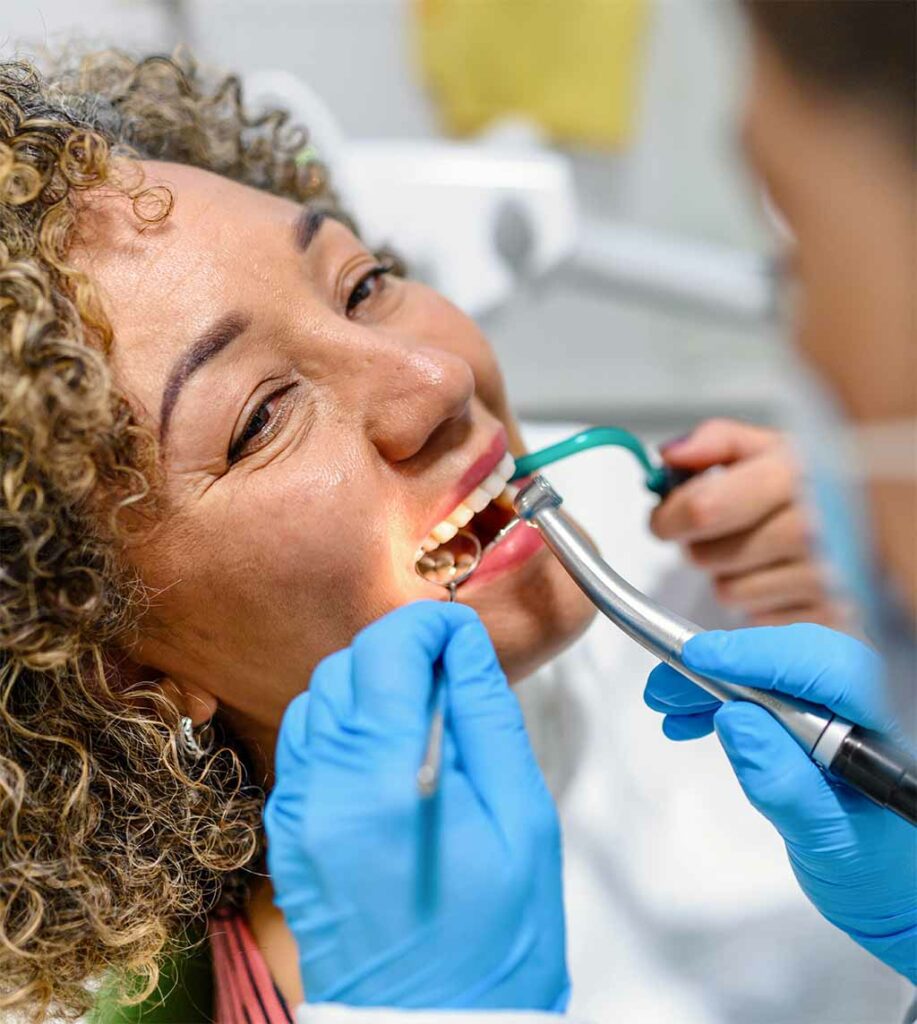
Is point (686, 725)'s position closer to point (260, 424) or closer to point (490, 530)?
point (490, 530)

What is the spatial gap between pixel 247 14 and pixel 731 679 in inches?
67.9

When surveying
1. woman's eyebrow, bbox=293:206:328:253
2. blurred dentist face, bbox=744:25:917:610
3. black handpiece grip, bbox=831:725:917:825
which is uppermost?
blurred dentist face, bbox=744:25:917:610

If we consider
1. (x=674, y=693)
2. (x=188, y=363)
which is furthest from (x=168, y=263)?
(x=674, y=693)

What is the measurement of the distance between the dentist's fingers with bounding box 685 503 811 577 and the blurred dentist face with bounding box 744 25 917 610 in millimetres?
771

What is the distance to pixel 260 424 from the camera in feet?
3.05

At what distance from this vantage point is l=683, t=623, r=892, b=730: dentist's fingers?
0.82m

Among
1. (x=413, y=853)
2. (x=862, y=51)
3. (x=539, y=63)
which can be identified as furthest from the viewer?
(x=539, y=63)

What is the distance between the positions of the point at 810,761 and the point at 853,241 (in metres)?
0.50

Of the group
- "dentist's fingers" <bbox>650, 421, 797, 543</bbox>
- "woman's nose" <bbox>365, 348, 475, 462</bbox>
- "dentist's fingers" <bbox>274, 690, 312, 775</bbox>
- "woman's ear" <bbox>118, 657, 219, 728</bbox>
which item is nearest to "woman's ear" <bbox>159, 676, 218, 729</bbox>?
"woman's ear" <bbox>118, 657, 219, 728</bbox>

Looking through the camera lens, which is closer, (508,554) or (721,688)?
(721,688)

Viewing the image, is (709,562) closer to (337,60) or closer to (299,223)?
(299,223)

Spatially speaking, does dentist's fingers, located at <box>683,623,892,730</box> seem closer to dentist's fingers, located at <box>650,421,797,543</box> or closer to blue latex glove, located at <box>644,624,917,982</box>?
blue latex glove, located at <box>644,624,917,982</box>

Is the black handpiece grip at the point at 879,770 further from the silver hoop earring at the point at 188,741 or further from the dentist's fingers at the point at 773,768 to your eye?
the silver hoop earring at the point at 188,741

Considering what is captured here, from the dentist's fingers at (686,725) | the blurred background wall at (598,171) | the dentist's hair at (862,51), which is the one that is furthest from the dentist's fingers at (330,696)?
the blurred background wall at (598,171)
